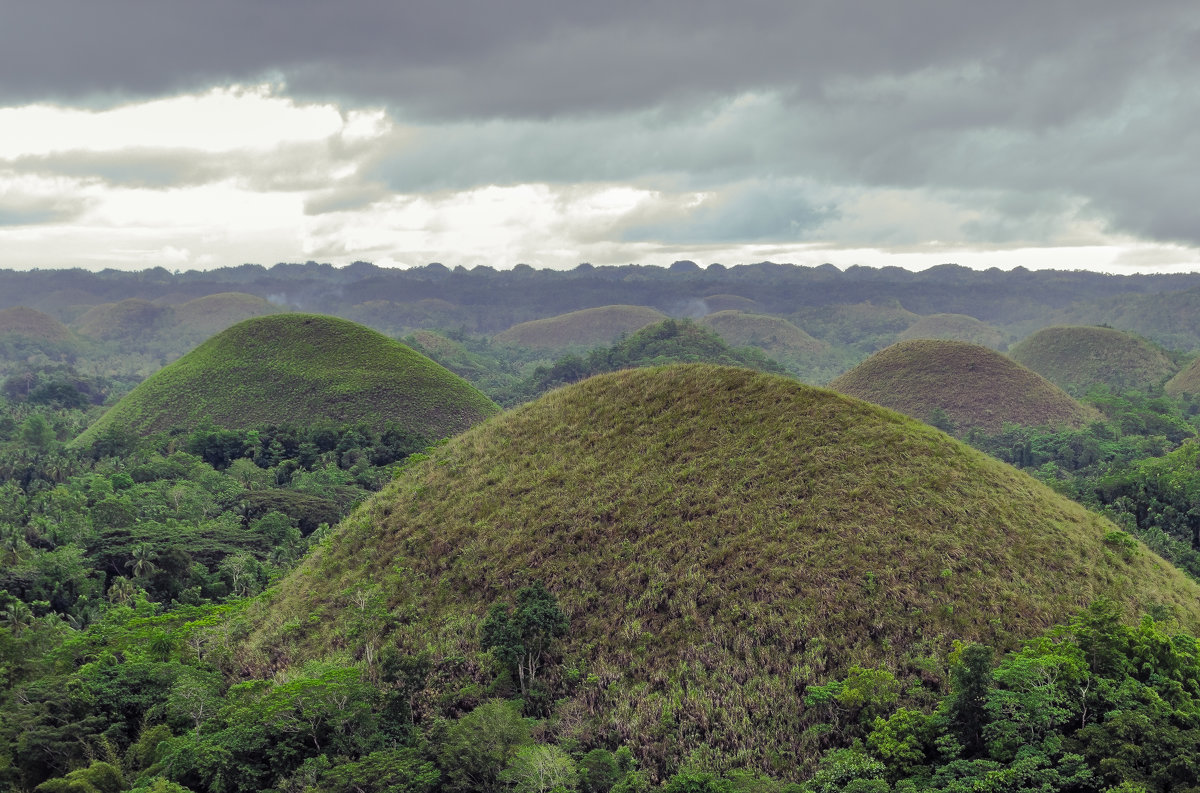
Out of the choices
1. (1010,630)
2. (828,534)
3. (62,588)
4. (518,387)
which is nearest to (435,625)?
(828,534)

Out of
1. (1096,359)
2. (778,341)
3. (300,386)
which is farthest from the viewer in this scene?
(778,341)

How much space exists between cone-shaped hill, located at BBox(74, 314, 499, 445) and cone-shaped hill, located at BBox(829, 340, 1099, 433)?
41.9 meters

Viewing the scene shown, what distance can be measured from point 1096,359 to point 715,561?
390ft

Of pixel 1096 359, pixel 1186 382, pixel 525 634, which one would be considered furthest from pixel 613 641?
pixel 1096 359

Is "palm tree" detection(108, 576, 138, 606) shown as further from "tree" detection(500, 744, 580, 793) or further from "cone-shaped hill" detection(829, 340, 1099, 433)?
"cone-shaped hill" detection(829, 340, 1099, 433)

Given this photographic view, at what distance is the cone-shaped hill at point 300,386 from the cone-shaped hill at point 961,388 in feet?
137

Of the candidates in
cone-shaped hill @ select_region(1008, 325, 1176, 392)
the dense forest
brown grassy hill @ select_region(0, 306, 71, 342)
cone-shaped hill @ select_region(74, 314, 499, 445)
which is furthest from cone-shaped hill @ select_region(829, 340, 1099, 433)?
brown grassy hill @ select_region(0, 306, 71, 342)

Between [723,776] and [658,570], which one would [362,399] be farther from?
[723,776]

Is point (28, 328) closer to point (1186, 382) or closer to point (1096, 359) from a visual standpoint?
point (1096, 359)

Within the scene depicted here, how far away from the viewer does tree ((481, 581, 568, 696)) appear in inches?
762

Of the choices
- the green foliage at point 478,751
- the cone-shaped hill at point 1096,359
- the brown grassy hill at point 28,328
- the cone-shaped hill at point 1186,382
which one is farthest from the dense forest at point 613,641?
the brown grassy hill at point 28,328

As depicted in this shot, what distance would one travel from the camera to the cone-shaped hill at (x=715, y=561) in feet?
60.5

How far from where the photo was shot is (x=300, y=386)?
7562cm

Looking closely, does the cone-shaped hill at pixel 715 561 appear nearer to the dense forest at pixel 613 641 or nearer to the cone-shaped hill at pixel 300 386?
the dense forest at pixel 613 641
